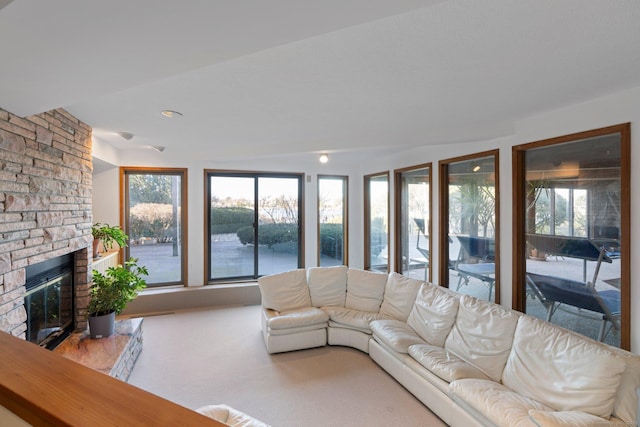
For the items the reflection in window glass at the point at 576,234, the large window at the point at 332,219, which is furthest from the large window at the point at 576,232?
the large window at the point at 332,219

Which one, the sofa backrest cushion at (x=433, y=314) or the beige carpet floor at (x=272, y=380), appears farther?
the sofa backrest cushion at (x=433, y=314)

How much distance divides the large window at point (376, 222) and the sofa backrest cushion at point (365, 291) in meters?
1.49

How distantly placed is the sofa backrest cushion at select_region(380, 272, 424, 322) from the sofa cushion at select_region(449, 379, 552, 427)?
4.33 feet

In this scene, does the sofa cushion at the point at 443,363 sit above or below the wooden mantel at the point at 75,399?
below

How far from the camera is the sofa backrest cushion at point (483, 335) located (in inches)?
98.7

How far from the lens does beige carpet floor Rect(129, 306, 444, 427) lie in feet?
8.10

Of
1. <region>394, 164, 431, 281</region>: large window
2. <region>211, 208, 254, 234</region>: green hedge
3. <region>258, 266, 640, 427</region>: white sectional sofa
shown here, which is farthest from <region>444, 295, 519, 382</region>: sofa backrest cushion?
<region>211, 208, 254, 234</region>: green hedge

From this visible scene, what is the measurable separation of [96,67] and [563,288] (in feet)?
12.6

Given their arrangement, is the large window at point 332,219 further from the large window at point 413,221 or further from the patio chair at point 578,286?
the patio chair at point 578,286

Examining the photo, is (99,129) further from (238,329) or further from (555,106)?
(555,106)

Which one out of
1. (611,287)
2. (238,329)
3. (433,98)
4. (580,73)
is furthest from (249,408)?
(580,73)

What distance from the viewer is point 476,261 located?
12.1 ft

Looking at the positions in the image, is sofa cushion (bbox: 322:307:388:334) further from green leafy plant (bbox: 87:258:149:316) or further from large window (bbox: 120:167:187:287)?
large window (bbox: 120:167:187:287)

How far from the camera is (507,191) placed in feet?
10.5
